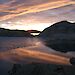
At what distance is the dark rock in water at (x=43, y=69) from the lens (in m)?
12.5

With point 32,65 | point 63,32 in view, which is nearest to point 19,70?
point 32,65

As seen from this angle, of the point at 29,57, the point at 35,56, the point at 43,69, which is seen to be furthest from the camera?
the point at 35,56

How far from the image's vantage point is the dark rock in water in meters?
12.5

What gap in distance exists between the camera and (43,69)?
42.4ft

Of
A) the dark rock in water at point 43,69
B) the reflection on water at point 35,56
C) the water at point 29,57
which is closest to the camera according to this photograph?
the dark rock in water at point 43,69

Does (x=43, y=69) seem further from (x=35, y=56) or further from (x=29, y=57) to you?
(x=35, y=56)

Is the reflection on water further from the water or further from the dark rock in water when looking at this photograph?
the dark rock in water

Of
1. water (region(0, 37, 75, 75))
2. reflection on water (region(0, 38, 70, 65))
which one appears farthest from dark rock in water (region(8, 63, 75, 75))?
reflection on water (region(0, 38, 70, 65))

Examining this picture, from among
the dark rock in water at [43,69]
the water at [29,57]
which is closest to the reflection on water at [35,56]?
the water at [29,57]

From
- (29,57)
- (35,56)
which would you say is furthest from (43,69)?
(35,56)

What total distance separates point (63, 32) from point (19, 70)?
108 ft

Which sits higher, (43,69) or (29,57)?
(43,69)

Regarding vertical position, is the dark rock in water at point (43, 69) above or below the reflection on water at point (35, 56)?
above

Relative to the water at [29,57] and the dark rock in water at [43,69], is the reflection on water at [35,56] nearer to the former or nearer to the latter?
the water at [29,57]
